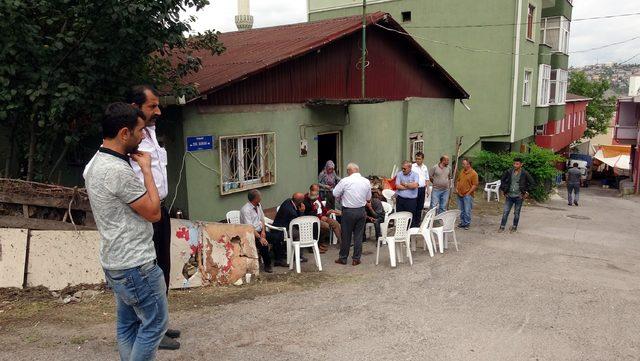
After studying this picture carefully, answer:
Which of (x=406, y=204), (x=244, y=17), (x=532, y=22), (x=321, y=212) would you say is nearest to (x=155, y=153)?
(x=321, y=212)

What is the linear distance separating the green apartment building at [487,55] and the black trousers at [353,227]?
11.8 metres

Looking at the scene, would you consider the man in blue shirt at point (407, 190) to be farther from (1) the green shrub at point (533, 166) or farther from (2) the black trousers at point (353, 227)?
(1) the green shrub at point (533, 166)

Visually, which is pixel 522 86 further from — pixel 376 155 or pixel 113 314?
pixel 113 314

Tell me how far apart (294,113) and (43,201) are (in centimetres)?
519

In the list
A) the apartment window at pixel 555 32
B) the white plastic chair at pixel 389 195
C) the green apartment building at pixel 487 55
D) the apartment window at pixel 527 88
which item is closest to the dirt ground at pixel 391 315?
the white plastic chair at pixel 389 195

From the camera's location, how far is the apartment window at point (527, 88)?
2034 cm

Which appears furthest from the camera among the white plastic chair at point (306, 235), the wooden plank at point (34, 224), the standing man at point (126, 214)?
the white plastic chair at point (306, 235)

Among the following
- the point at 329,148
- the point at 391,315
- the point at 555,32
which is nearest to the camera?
the point at 391,315

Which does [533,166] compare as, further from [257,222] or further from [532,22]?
[257,222]

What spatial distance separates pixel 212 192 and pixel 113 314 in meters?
3.36

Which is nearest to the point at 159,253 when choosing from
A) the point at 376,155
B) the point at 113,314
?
the point at 113,314

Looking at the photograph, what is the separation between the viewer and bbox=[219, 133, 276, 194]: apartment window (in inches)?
336

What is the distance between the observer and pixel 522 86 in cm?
1988

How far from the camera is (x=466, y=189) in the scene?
10.9 metres
